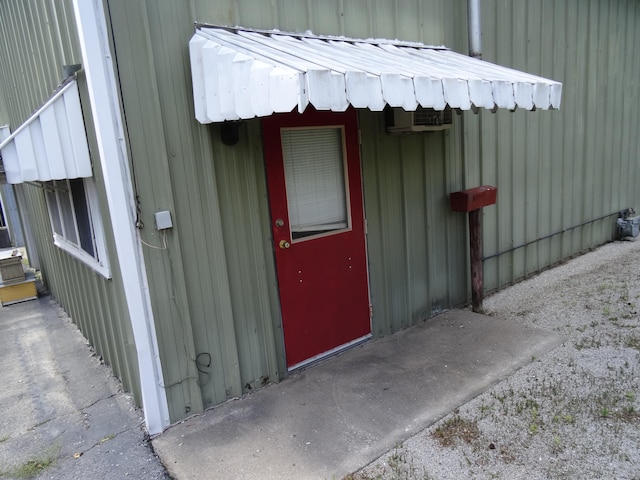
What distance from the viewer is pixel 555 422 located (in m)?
2.91

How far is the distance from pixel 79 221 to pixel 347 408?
9.11 feet

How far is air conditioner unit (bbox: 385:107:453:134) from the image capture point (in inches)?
158

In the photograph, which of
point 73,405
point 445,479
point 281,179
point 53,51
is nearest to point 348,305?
point 281,179

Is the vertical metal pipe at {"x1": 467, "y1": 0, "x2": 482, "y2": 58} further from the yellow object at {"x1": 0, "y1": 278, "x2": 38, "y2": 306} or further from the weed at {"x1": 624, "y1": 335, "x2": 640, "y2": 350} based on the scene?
the yellow object at {"x1": 0, "y1": 278, "x2": 38, "y2": 306}

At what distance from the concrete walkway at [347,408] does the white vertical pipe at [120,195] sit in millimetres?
369

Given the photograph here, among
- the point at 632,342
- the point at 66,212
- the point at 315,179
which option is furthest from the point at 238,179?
the point at 632,342

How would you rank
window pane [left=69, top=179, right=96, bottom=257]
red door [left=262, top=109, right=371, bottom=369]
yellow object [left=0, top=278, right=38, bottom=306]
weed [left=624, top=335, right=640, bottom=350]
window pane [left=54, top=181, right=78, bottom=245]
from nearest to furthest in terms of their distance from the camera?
red door [left=262, top=109, right=371, bottom=369], window pane [left=69, top=179, right=96, bottom=257], weed [left=624, top=335, right=640, bottom=350], window pane [left=54, top=181, right=78, bottom=245], yellow object [left=0, top=278, right=38, bottom=306]

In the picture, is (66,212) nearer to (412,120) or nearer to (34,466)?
(34,466)

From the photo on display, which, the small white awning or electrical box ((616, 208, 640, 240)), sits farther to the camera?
electrical box ((616, 208, 640, 240))

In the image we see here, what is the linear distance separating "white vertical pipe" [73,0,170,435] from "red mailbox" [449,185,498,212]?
305 centimetres

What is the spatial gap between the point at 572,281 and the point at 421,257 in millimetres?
2401

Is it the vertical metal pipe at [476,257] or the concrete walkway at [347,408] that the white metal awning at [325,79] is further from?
the concrete walkway at [347,408]

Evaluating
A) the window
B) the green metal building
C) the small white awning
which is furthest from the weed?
the small white awning

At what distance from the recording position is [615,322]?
171 inches
